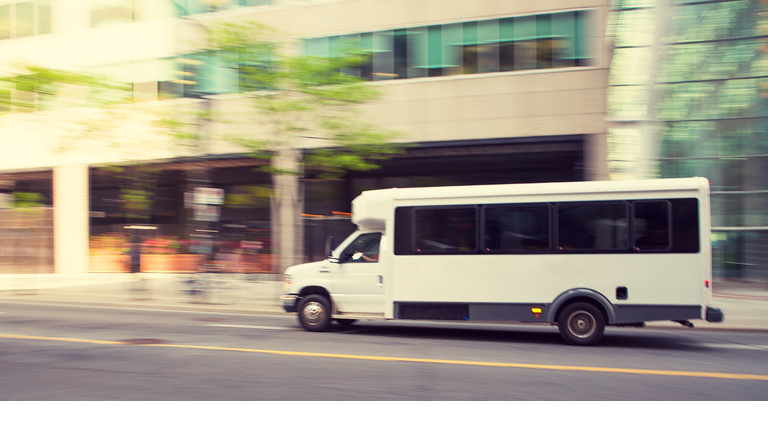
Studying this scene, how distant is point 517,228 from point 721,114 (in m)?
13.5

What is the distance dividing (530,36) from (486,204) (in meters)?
11.9

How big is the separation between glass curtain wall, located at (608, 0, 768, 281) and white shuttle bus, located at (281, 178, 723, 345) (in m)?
10.1

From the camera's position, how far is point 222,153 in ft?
70.4

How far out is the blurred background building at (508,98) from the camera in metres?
17.7

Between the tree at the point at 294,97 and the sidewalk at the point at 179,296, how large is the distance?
3.27 meters

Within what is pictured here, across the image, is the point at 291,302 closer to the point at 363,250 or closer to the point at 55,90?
the point at 363,250

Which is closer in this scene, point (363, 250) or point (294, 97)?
point (363, 250)

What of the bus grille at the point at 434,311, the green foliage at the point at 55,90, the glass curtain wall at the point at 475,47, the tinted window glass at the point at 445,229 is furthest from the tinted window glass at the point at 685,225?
the green foliage at the point at 55,90

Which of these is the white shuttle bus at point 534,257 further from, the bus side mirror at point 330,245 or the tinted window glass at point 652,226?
the bus side mirror at point 330,245

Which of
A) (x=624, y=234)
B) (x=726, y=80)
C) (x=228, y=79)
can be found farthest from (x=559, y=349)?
(x=726, y=80)

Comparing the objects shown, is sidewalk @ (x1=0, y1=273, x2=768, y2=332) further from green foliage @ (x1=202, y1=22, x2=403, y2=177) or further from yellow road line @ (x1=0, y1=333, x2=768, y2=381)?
yellow road line @ (x1=0, y1=333, x2=768, y2=381)

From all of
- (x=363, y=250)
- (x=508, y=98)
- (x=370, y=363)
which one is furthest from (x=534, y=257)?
(x=508, y=98)

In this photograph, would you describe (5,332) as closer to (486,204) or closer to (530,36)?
(486,204)

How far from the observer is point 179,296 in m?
16.5
